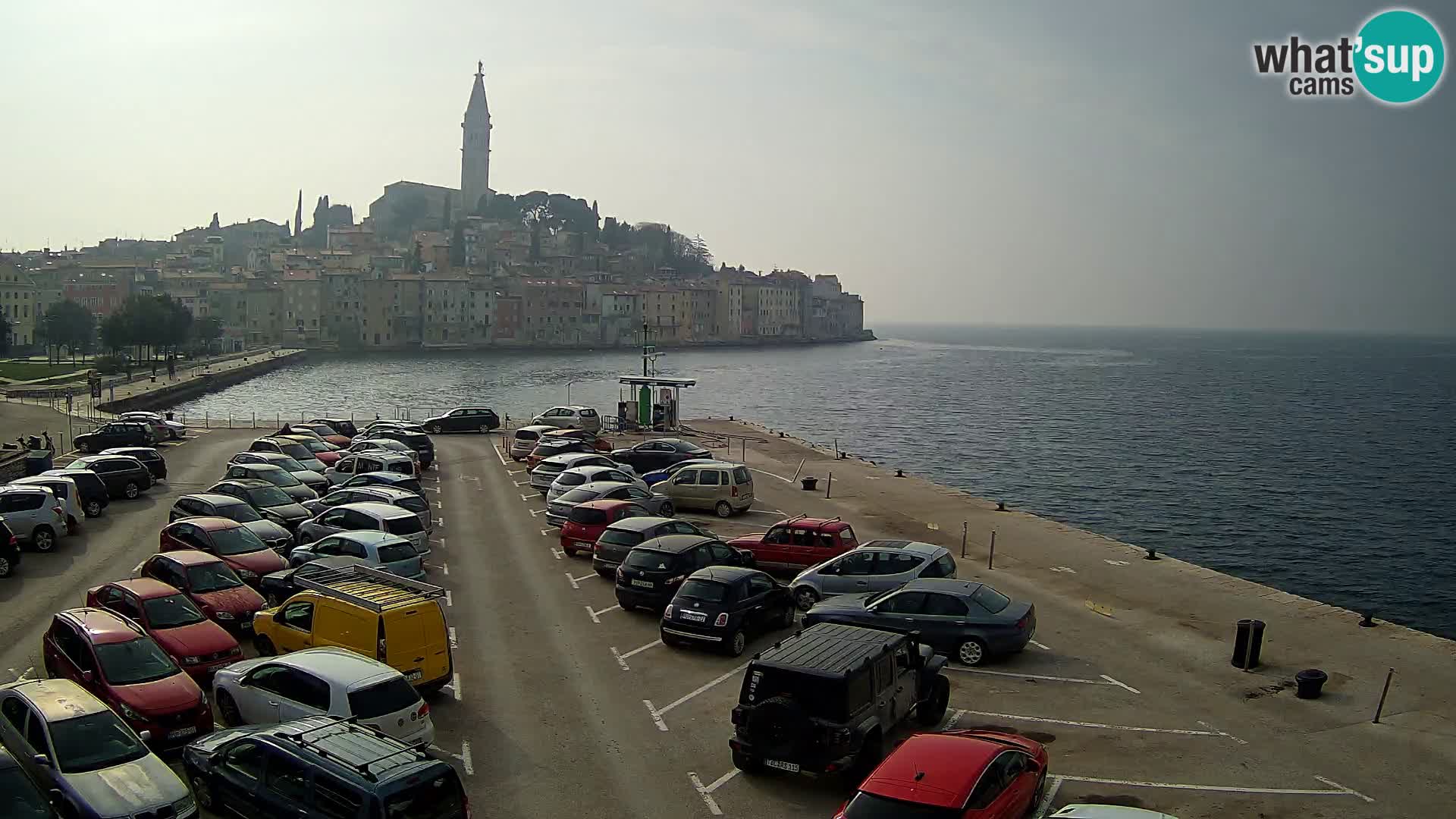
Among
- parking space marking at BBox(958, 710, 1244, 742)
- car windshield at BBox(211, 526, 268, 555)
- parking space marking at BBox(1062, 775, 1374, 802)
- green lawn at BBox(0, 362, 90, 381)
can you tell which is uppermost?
car windshield at BBox(211, 526, 268, 555)

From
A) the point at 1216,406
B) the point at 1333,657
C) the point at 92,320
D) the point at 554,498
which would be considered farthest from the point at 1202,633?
the point at 92,320

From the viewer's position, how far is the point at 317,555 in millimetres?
16781

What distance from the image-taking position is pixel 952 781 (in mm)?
8234

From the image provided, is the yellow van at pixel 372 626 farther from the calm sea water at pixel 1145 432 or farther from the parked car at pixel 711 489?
the calm sea water at pixel 1145 432

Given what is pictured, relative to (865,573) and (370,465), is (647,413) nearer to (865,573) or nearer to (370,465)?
(370,465)

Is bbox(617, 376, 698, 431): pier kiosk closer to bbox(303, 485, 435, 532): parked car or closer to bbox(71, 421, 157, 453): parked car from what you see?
bbox(71, 421, 157, 453): parked car

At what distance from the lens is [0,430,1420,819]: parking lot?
10.1m

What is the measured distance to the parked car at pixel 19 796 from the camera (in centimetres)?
720

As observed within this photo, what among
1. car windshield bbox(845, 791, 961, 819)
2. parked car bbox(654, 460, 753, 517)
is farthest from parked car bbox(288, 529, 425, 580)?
car windshield bbox(845, 791, 961, 819)

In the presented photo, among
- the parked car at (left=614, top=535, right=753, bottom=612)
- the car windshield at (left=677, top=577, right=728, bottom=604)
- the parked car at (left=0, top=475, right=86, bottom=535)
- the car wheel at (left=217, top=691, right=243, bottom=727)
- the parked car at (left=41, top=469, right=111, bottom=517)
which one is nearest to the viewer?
the car wheel at (left=217, top=691, right=243, bottom=727)

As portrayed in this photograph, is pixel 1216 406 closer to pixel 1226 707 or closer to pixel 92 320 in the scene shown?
pixel 1226 707

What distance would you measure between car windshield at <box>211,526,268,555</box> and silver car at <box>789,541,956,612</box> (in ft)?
28.3

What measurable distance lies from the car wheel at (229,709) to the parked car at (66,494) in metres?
11.9

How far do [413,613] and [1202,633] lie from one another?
1176 centimetres
